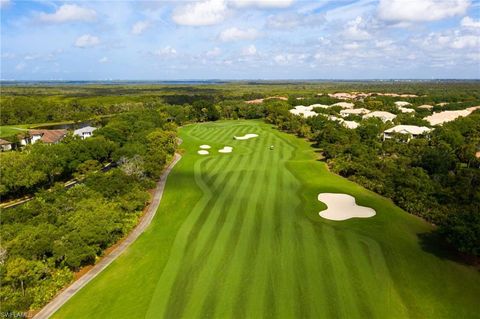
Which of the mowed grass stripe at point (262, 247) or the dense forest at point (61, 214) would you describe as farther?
the dense forest at point (61, 214)

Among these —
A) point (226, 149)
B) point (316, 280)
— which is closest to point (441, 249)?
point (316, 280)

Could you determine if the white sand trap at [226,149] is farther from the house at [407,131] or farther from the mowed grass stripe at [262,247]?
the house at [407,131]

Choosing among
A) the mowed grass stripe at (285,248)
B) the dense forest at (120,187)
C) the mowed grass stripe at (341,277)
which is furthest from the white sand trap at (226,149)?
the mowed grass stripe at (341,277)

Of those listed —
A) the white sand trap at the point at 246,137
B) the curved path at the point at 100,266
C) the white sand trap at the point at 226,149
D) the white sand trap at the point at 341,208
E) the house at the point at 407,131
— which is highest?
the house at the point at 407,131

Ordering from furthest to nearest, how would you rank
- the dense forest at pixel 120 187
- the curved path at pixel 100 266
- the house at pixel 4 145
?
the house at pixel 4 145
the dense forest at pixel 120 187
the curved path at pixel 100 266

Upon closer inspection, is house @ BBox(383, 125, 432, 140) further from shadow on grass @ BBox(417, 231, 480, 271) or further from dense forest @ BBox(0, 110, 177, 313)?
dense forest @ BBox(0, 110, 177, 313)

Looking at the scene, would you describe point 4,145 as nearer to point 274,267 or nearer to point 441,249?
point 274,267
